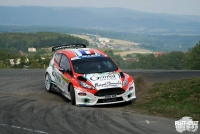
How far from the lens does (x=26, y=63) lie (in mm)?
69500

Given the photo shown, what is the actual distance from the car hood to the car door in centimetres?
83

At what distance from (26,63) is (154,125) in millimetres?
62900

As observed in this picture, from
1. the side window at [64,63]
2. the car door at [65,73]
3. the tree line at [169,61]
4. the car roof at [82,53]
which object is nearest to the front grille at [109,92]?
the car door at [65,73]

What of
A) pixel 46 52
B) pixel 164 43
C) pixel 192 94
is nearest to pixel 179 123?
pixel 192 94

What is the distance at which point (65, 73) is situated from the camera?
1239 cm

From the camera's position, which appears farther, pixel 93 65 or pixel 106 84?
pixel 93 65

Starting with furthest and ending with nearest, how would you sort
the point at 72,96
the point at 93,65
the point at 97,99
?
1. the point at 93,65
2. the point at 72,96
3. the point at 97,99

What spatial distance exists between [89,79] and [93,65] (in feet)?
3.64

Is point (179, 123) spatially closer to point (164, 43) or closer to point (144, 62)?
point (144, 62)

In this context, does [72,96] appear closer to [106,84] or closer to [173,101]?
[106,84]

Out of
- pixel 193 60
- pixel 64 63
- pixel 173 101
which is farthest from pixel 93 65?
pixel 193 60

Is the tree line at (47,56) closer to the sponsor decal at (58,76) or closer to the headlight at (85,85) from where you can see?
the sponsor decal at (58,76)

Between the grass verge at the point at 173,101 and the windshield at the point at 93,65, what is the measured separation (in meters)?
1.38

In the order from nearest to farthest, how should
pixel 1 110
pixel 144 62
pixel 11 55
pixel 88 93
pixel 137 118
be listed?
1. pixel 137 118
2. pixel 1 110
3. pixel 88 93
4. pixel 144 62
5. pixel 11 55
